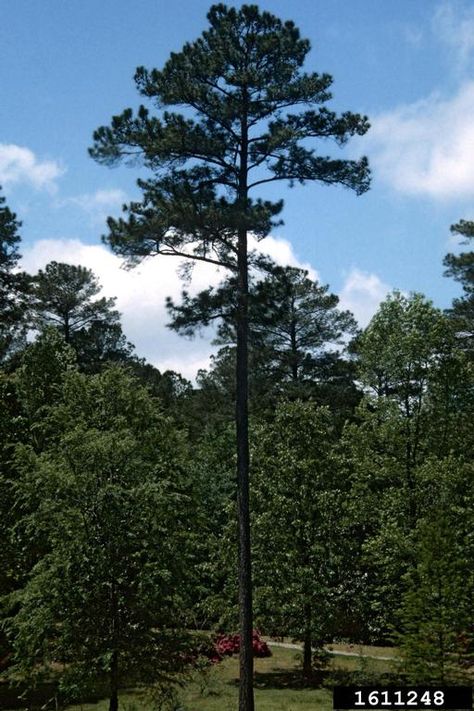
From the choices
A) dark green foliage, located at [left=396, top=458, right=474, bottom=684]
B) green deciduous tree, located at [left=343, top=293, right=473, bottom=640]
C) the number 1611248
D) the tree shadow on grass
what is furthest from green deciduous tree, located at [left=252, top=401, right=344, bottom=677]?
the number 1611248

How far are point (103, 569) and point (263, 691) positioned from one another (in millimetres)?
10055

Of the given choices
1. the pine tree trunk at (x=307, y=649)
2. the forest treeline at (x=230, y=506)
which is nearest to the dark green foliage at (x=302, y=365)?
the forest treeline at (x=230, y=506)

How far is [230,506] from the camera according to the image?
2639cm

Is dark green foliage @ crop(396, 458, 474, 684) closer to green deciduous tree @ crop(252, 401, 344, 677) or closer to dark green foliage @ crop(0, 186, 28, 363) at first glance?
green deciduous tree @ crop(252, 401, 344, 677)

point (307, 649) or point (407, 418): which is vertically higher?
point (407, 418)

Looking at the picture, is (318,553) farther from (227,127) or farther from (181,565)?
(227,127)

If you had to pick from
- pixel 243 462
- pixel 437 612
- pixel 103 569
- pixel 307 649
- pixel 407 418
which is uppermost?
pixel 407 418

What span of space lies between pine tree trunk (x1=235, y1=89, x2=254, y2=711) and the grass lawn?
1.16 m

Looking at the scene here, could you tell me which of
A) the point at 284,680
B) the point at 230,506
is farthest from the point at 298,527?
the point at 284,680

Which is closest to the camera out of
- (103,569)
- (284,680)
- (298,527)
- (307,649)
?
(103,569)

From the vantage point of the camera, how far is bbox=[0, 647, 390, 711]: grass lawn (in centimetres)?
2030

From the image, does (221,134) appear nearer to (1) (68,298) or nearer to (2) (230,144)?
(2) (230,144)

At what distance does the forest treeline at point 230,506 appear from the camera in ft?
52.4

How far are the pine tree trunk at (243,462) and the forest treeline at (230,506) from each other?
0.42 m
